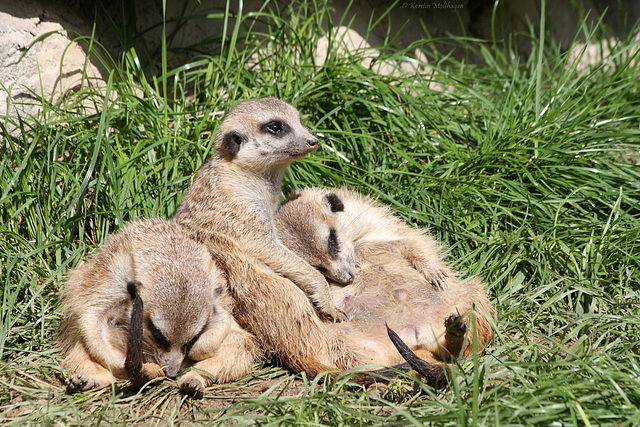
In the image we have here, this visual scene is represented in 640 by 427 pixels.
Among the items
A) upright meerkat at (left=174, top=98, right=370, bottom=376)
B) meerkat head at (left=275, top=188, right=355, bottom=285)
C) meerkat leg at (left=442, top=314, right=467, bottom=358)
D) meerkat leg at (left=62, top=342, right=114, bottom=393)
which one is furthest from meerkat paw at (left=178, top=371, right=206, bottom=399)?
meerkat leg at (left=442, top=314, right=467, bottom=358)

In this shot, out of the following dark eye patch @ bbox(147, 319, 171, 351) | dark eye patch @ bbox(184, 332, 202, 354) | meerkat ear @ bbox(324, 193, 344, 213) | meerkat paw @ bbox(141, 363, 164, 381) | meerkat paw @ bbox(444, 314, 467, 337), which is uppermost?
meerkat ear @ bbox(324, 193, 344, 213)

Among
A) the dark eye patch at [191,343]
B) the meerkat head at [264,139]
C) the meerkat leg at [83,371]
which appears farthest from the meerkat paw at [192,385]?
the meerkat head at [264,139]

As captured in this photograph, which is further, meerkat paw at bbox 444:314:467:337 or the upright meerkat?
the upright meerkat

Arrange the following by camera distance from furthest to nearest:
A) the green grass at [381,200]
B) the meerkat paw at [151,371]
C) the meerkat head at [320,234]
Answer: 1. the meerkat head at [320,234]
2. the meerkat paw at [151,371]
3. the green grass at [381,200]

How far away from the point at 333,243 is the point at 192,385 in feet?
3.54

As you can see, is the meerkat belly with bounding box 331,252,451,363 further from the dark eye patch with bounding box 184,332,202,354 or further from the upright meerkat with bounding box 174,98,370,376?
the dark eye patch with bounding box 184,332,202,354

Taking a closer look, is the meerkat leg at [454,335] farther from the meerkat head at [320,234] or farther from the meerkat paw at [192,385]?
the meerkat paw at [192,385]

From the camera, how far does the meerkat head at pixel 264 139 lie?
3.40m

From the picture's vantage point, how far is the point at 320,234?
3.29m

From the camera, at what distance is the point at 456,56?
6.38 metres

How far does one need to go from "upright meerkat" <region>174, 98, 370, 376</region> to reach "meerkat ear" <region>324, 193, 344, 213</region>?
0.29 meters

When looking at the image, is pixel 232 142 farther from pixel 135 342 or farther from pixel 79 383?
pixel 79 383

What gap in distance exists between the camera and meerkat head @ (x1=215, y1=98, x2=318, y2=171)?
3.40 metres

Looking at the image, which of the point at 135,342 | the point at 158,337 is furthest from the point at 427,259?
the point at 135,342
